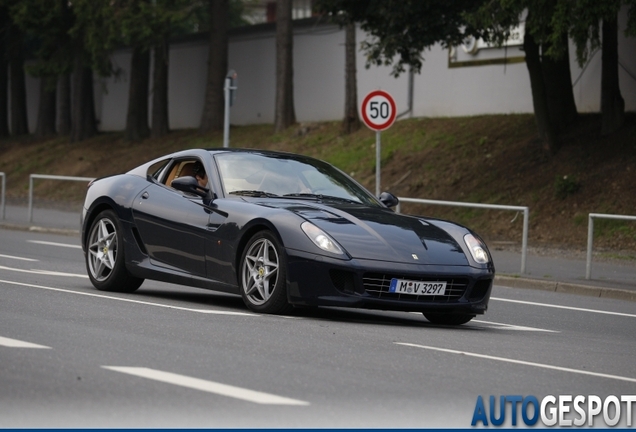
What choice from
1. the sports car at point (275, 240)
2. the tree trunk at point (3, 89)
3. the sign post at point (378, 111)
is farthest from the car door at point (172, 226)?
the tree trunk at point (3, 89)

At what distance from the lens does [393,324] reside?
10695 mm

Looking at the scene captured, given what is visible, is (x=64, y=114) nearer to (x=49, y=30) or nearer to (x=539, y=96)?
(x=49, y=30)

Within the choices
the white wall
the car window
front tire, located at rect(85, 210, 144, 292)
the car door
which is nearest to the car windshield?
the car door

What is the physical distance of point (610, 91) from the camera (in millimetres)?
27047

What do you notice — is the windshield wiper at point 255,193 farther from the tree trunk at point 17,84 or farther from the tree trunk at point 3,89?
the tree trunk at point 3,89

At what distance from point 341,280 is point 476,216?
14.4 m

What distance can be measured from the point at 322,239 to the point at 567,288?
285 inches

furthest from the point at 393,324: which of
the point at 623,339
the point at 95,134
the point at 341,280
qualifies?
the point at 95,134

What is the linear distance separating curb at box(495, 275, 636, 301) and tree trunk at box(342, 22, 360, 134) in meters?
18.0

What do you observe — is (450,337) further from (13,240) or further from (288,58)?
(288,58)

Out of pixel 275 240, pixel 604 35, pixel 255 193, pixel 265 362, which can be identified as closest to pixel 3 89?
pixel 604 35

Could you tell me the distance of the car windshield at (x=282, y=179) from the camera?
11516 mm

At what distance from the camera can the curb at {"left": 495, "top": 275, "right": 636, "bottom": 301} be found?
1603 cm

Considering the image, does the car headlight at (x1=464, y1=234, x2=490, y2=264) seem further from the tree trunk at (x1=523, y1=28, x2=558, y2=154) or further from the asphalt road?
the tree trunk at (x1=523, y1=28, x2=558, y2=154)
